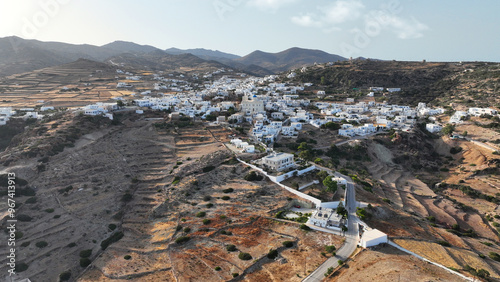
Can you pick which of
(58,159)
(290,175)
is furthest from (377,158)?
(58,159)

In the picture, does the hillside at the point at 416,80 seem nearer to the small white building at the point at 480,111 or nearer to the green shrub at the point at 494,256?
the small white building at the point at 480,111

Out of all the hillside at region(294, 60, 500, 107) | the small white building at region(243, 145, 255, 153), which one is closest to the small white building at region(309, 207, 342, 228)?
the small white building at region(243, 145, 255, 153)

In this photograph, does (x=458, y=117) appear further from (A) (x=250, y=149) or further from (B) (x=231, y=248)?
(B) (x=231, y=248)

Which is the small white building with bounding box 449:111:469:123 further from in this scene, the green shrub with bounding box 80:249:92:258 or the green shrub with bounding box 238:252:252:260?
the green shrub with bounding box 80:249:92:258

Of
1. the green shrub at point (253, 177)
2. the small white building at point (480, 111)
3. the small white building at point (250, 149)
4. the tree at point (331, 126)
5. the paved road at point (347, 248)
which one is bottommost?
the paved road at point (347, 248)

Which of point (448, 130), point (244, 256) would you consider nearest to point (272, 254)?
point (244, 256)

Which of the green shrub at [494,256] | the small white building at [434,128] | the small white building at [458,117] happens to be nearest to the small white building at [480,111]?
the small white building at [458,117]
